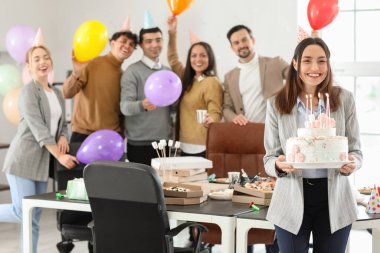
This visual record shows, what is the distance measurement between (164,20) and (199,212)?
3.21 m

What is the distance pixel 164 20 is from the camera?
5852 mm

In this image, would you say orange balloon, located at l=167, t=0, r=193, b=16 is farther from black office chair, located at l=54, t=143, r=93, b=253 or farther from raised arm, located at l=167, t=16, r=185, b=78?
black office chair, located at l=54, t=143, r=93, b=253

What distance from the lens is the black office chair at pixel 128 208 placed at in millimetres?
2783

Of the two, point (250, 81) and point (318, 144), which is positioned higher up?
point (250, 81)

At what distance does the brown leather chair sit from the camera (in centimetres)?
399

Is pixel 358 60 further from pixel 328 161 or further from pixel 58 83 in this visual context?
pixel 328 161

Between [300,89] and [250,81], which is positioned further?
[250,81]

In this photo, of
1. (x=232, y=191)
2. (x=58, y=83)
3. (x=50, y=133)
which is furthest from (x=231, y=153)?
(x=58, y=83)

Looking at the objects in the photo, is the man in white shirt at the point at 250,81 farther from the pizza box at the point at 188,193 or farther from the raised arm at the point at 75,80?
the pizza box at the point at 188,193

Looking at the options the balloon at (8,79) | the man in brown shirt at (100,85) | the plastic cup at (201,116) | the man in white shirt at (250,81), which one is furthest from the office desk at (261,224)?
the balloon at (8,79)

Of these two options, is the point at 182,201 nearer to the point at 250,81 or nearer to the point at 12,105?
the point at 250,81

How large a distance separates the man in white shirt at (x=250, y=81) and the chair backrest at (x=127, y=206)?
1791 millimetres

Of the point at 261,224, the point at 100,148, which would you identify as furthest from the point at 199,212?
the point at 100,148

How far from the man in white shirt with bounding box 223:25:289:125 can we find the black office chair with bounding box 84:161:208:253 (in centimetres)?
178
